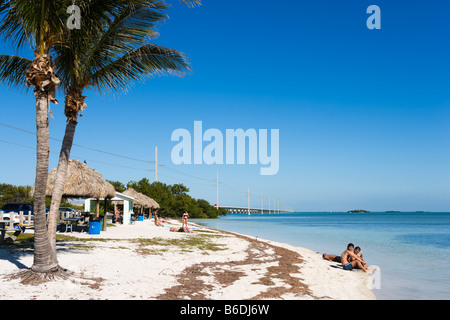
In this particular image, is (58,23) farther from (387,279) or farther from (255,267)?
(387,279)

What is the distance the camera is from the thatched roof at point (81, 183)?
16.4m

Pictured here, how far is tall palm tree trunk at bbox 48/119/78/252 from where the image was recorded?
6980 mm

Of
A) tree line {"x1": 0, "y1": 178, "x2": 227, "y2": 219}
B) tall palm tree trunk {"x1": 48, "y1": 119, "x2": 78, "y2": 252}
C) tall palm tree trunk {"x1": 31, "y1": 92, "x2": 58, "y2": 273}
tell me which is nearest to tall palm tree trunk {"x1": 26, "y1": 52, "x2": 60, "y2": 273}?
tall palm tree trunk {"x1": 31, "y1": 92, "x2": 58, "y2": 273}

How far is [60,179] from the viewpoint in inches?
278

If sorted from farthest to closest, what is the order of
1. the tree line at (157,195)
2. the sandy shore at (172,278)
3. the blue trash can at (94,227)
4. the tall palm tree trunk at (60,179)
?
the tree line at (157,195) < the blue trash can at (94,227) < the tall palm tree trunk at (60,179) < the sandy shore at (172,278)

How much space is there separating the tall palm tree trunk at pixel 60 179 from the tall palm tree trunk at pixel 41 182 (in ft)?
1.11

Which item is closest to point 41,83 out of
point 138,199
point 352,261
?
point 352,261

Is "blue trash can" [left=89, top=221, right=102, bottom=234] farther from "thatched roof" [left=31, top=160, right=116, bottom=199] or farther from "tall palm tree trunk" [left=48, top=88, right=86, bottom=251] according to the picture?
"tall palm tree trunk" [left=48, top=88, right=86, bottom=251]

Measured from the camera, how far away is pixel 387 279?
11031 mm

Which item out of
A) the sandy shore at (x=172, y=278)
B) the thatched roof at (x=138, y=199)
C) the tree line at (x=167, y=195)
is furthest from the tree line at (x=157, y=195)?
the sandy shore at (x=172, y=278)

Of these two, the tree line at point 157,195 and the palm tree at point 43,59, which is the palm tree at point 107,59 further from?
the tree line at point 157,195

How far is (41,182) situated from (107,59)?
3.37m

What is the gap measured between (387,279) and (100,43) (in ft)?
36.2
